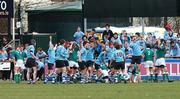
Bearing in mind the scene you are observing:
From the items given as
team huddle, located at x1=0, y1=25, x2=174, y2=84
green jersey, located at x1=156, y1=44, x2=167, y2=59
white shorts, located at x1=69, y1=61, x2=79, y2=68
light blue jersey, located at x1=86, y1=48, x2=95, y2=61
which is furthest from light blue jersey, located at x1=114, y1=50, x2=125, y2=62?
white shorts, located at x1=69, y1=61, x2=79, y2=68

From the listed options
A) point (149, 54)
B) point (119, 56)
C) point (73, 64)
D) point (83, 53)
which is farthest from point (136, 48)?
point (73, 64)

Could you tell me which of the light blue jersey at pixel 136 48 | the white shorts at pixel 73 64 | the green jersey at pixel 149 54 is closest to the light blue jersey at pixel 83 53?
the white shorts at pixel 73 64

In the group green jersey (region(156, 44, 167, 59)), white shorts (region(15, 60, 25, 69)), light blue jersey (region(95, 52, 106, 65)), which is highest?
green jersey (region(156, 44, 167, 59))

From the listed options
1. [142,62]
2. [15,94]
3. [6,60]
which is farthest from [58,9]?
[15,94]

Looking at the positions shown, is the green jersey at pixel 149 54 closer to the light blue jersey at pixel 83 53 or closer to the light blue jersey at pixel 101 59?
the light blue jersey at pixel 101 59

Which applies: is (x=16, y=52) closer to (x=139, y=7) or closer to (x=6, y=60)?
(x=6, y=60)

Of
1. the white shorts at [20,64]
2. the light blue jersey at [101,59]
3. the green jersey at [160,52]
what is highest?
the green jersey at [160,52]

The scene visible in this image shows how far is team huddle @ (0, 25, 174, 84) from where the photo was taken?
34.2 m

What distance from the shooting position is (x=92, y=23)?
161 ft

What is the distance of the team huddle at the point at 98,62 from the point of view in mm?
34250

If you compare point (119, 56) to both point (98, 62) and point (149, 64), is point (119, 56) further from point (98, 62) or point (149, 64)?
point (149, 64)

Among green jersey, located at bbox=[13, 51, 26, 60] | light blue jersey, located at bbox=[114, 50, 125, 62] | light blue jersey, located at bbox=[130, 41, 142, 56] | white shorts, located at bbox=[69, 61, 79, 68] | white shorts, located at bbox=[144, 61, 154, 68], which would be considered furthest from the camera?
green jersey, located at bbox=[13, 51, 26, 60]

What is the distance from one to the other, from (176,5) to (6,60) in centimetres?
963

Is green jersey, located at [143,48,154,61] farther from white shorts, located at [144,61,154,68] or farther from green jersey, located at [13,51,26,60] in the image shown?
green jersey, located at [13,51,26,60]
